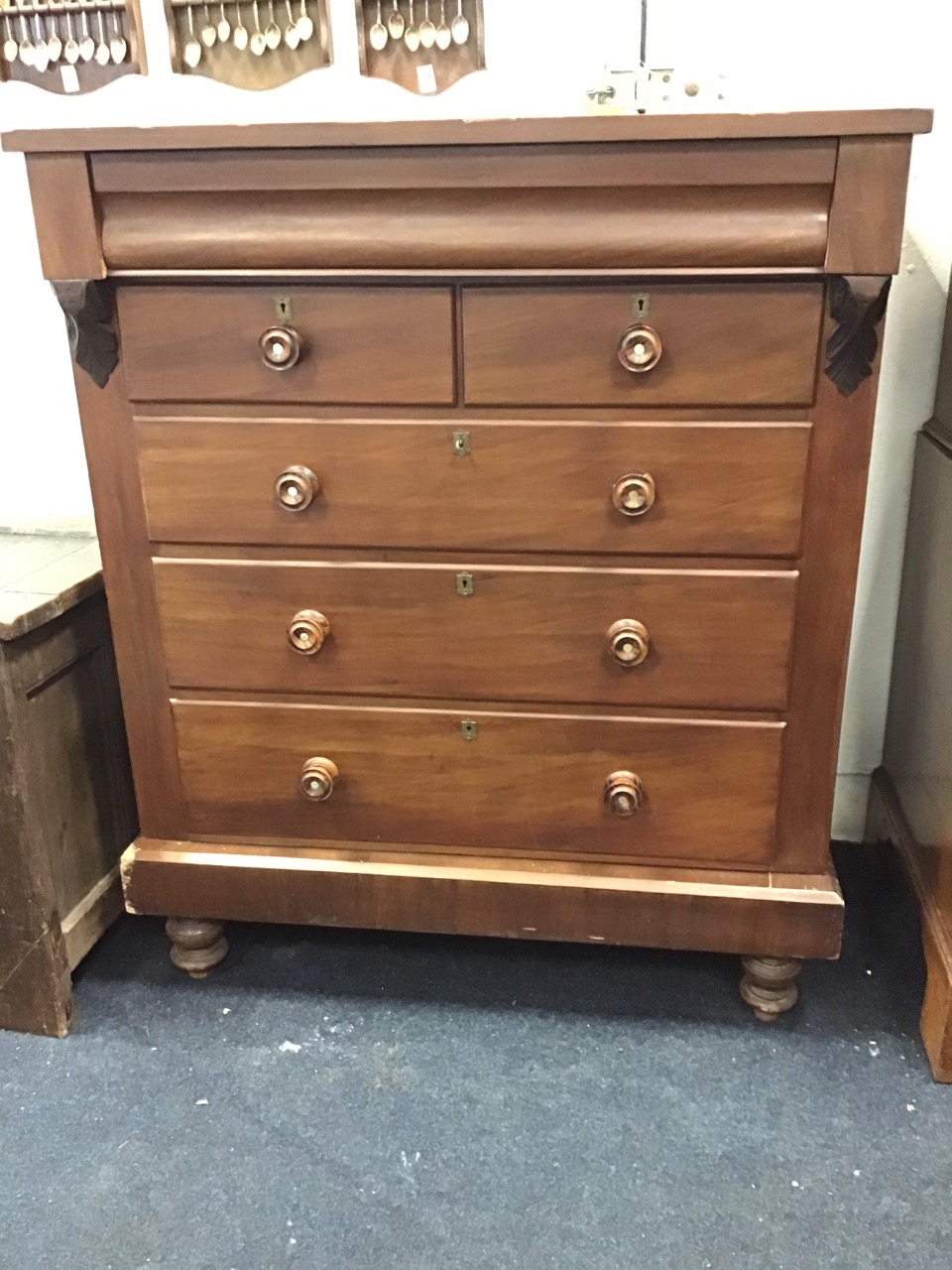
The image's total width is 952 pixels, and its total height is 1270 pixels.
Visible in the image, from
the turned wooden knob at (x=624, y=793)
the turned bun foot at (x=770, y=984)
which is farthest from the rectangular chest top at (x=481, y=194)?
the turned bun foot at (x=770, y=984)

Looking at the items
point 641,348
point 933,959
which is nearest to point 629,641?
point 641,348

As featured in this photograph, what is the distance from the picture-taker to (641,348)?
1169 mm

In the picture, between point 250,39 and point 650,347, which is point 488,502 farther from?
point 250,39

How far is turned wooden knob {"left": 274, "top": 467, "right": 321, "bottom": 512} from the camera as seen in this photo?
1279mm

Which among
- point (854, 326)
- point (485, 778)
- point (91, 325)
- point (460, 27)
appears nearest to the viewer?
point (854, 326)

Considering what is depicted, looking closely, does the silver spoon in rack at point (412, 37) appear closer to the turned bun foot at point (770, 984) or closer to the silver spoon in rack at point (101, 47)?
the silver spoon in rack at point (101, 47)

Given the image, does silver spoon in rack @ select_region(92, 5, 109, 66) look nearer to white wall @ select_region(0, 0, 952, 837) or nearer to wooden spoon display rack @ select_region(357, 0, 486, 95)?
white wall @ select_region(0, 0, 952, 837)

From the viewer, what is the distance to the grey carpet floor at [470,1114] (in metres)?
1.19

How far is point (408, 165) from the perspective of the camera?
1136mm

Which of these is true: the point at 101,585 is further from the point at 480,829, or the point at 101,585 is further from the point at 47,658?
the point at 480,829

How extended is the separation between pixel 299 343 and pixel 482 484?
27 cm

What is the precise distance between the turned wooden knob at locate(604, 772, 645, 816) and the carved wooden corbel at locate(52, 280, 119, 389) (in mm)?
814

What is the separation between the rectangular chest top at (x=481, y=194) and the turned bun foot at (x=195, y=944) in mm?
908

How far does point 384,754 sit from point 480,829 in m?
0.17
